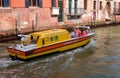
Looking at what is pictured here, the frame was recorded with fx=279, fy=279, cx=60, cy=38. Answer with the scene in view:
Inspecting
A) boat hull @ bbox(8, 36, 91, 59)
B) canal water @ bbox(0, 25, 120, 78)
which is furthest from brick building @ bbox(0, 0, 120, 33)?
boat hull @ bbox(8, 36, 91, 59)

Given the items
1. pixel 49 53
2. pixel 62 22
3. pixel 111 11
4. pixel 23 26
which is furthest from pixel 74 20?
pixel 49 53

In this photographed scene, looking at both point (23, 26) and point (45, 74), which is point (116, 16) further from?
point (45, 74)

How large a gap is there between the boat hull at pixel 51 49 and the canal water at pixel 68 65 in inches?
10.7

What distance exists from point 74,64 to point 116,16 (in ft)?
82.4

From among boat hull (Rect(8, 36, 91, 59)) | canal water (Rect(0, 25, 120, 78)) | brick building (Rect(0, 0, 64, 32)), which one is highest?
brick building (Rect(0, 0, 64, 32))

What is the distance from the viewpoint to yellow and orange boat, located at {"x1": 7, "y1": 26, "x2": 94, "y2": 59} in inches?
563

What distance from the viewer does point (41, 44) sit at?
14961mm

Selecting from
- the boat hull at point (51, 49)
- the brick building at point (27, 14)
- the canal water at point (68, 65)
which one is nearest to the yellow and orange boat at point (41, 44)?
the boat hull at point (51, 49)

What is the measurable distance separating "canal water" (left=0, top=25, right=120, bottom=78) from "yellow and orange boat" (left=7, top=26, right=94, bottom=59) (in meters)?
0.33

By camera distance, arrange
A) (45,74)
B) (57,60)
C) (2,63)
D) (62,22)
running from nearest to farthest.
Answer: (45,74)
(2,63)
(57,60)
(62,22)

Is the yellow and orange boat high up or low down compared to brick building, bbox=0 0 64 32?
down

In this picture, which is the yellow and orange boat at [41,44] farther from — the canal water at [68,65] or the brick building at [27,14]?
the brick building at [27,14]

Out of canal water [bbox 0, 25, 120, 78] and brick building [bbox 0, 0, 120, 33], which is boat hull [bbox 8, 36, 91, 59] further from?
brick building [bbox 0, 0, 120, 33]

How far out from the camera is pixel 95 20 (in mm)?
32938
